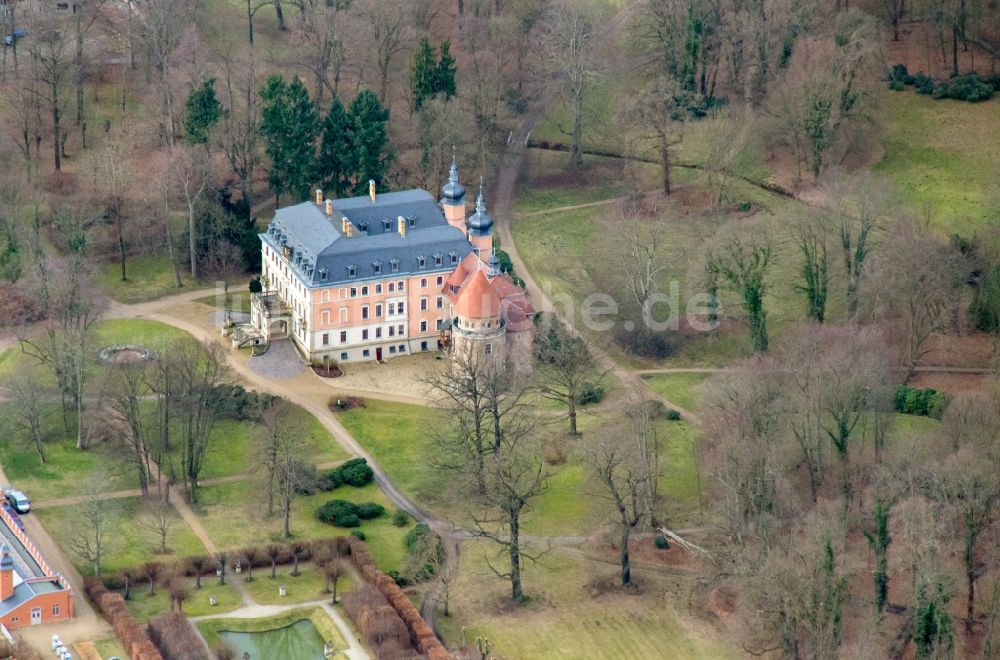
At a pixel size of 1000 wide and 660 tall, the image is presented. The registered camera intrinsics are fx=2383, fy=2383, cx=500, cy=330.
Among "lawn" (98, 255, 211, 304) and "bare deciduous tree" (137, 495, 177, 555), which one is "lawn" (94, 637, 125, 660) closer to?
"bare deciduous tree" (137, 495, 177, 555)

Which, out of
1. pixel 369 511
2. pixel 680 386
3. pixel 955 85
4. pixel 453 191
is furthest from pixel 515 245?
pixel 369 511

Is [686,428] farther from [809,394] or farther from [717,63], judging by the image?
[717,63]

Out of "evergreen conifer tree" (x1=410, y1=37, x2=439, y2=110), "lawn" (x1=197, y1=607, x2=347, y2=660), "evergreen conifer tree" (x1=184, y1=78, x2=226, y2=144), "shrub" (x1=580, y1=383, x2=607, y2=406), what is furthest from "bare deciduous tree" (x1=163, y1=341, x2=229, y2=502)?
"evergreen conifer tree" (x1=410, y1=37, x2=439, y2=110)

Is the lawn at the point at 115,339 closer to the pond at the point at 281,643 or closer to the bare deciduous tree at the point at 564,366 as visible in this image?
the bare deciduous tree at the point at 564,366

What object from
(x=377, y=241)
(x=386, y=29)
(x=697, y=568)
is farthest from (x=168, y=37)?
(x=697, y=568)

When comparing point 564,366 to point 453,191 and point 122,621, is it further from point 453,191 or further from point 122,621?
point 122,621

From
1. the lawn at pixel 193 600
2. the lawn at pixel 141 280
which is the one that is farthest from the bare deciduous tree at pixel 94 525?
the lawn at pixel 141 280
